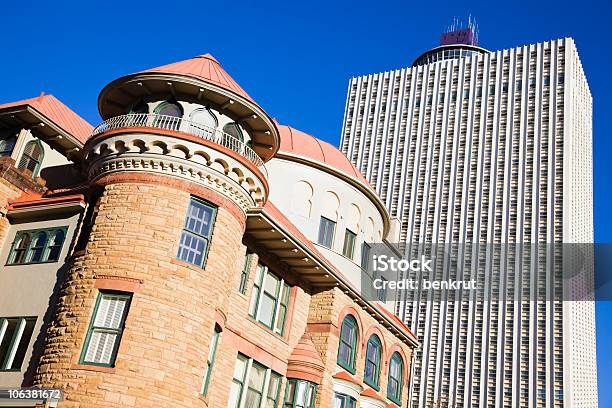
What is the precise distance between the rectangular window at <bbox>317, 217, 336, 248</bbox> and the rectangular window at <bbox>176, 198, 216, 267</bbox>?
36.8 feet

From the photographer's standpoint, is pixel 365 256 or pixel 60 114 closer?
pixel 60 114

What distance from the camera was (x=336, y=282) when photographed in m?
27.9

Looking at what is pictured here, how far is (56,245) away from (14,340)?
3071mm

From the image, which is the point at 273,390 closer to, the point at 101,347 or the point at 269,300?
the point at 269,300

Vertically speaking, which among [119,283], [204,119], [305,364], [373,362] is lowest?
[119,283]

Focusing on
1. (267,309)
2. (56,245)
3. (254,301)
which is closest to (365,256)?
(267,309)

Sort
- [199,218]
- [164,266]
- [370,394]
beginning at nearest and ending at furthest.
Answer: [164,266], [199,218], [370,394]

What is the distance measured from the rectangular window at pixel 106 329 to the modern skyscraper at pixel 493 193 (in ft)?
251

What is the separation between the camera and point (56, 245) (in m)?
22.1

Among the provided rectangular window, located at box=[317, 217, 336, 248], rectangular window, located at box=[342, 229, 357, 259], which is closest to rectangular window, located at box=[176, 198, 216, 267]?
rectangular window, located at box=[317, 217, 336, 248]

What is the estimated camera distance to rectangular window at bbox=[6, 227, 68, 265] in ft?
72.4

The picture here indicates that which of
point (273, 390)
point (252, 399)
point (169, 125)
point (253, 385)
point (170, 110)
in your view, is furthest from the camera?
point (273, 390)

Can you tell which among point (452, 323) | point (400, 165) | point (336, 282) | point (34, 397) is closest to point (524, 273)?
point (452, 323)

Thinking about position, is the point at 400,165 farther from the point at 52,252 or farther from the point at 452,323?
the point at 52,252
